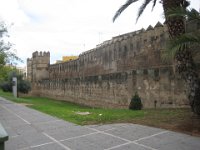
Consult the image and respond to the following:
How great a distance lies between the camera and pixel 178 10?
9.38m

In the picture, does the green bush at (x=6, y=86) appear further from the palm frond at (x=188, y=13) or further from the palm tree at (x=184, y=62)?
the palm frond at (x=188, y=13)

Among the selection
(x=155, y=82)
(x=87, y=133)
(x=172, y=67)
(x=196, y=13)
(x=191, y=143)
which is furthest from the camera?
(x=155, y=82)

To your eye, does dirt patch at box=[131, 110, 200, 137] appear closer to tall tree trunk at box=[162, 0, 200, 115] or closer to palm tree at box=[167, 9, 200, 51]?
tall tree trunk at box=[162, 0, 200, 115]

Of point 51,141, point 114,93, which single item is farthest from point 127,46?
point 51,141

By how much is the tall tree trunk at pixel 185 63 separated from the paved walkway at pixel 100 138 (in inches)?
61.3

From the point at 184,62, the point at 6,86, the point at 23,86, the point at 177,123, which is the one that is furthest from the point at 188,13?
the point at 6,86

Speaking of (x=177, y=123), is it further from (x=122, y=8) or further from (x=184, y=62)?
(x=122, y=8)

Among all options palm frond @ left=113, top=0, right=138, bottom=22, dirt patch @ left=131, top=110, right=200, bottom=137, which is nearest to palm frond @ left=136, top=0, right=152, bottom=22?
palm frond @ left=113, top=0, right=138, bottom=22

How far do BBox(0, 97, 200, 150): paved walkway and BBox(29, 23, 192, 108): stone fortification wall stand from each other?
20.7ft

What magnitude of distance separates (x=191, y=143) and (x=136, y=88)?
40.6ft

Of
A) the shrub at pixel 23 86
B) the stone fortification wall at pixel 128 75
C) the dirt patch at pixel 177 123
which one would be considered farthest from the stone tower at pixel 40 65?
the dirt patch at pixel 177 123

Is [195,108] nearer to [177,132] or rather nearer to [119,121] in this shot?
[177,132]

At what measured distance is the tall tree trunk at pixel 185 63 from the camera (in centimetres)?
1090

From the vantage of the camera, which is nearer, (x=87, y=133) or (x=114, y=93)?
(x=87, y=133)
